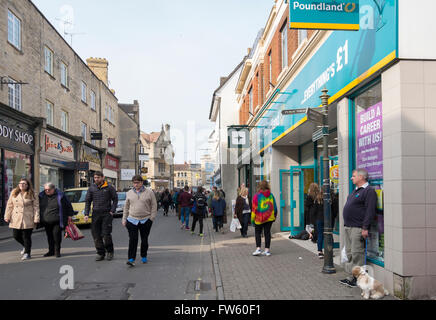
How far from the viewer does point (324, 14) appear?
6453 mm

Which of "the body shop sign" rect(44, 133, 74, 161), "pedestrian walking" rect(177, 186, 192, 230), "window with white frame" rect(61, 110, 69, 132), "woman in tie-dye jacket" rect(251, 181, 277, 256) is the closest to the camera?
"woman in tie-dye jacket" rect(251, 181, 277, 256)

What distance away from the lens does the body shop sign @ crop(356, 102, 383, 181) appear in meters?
6.05

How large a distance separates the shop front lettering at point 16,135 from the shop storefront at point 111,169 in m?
15.8

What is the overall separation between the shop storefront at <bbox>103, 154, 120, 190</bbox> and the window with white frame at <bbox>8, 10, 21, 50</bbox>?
58.8ft

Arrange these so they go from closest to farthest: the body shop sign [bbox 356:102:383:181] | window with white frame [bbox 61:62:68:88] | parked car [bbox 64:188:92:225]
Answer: the body shop sign [bbox 356:102:383:181]
parked car [bbox 64:188:92:225]
window with white frame [bbox 61:62:68:88]

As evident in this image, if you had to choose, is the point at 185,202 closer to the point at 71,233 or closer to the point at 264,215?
the point at 264,215

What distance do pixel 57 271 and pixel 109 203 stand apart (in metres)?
1.69

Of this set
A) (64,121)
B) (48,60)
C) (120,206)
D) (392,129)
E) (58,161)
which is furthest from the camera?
(64,121)

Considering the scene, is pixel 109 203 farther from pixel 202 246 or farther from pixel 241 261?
pixel 202 246

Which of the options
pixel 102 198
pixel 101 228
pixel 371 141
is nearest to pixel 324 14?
pixel 371 141

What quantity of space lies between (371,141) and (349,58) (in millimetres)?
1574

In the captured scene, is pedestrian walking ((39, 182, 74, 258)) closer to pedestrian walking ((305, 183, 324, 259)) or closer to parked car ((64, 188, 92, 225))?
pedestrian walking ((305, 183, 324, 259))

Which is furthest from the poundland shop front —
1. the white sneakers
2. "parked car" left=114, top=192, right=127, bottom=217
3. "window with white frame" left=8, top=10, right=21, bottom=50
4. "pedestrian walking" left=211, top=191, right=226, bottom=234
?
"parked car" left=114, top=192, right=127, bottom=217
